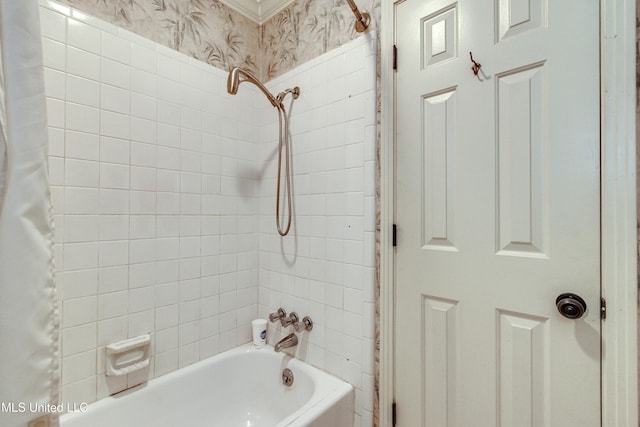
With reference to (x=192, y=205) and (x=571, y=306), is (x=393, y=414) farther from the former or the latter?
(x=192, y=205)

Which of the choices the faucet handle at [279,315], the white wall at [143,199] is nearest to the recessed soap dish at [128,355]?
the white wall at [143,199]

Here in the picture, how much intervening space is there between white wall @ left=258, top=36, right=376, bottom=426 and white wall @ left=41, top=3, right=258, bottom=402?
29 cm

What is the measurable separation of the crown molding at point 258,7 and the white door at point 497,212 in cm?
77

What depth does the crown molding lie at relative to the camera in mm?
1662

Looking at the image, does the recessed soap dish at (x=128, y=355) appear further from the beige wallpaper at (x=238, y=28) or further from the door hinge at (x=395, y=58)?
the door hinge at (x=395, y=58)

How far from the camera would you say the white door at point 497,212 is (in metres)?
0.88

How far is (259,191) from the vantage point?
5.81 feet

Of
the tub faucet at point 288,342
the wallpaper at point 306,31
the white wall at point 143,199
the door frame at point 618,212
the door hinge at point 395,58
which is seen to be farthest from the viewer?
the tub faucet at point 288,342

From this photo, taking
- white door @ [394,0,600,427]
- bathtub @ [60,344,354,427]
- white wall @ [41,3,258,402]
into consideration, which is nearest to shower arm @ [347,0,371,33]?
Answer: white door @ [394,0,600,427]

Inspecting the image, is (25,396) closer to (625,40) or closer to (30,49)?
(30,49)

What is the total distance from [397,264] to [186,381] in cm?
113

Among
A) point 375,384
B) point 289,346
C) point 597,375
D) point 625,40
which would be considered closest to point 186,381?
point 289,346

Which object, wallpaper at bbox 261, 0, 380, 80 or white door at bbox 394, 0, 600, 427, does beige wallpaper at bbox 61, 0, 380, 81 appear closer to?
wallpaper at bbox 261, 0, 380, 80

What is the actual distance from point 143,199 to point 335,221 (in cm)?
86
